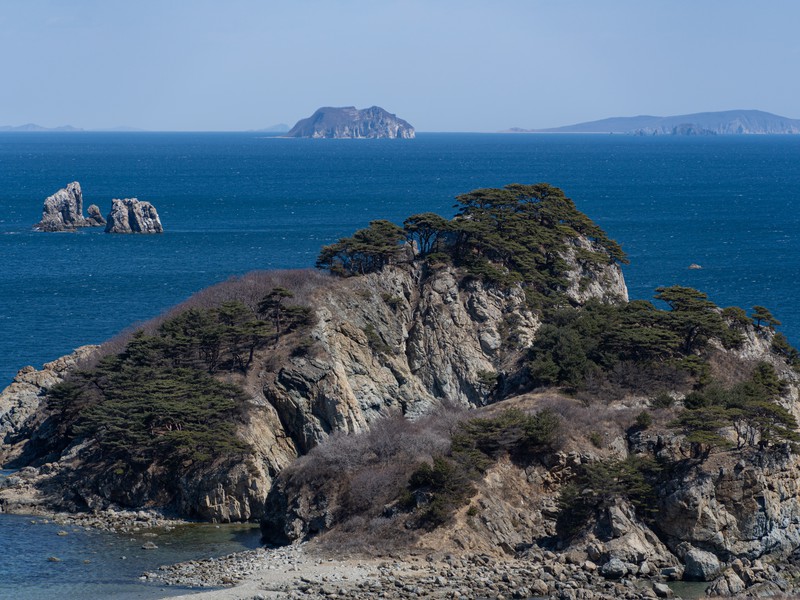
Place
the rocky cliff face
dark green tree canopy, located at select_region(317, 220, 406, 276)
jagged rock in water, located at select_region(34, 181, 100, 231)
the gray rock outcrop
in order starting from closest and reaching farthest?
1. the rocky cliff face
2. the gray rock outcrop
3. dark green tree canopy, located at select_region(317, 220, 406, 276)
4. jagged rock in water, located at select_region(34, 181, 100, 231)

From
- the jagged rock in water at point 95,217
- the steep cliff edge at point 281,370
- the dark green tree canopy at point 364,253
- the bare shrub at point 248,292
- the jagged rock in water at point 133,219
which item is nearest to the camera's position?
the steep cliff edge at point 281,370

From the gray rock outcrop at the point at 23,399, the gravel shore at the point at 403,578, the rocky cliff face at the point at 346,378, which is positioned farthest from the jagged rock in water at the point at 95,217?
the gravel shore at the point at 403,578

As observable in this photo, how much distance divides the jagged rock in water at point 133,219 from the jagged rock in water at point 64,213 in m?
7.67

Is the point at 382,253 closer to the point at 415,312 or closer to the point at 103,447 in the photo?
the point at 415,312

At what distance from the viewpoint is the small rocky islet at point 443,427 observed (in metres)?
56.8

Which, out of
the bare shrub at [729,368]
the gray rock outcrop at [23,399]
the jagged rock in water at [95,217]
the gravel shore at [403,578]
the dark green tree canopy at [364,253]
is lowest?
the gravel shore at [403,578]

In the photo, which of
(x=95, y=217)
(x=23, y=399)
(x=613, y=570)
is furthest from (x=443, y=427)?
Result: (x=95, y=217)

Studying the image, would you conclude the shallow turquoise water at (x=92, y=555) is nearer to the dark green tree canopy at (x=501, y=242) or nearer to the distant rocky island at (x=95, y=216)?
the dark green tree canopy at (x=501, y=242)

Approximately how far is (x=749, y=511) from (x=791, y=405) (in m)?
12.2

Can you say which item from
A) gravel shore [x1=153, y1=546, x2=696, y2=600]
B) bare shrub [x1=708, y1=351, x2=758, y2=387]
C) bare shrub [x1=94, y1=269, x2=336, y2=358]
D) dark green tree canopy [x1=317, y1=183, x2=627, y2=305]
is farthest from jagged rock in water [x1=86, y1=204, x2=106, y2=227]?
gravel shore [x1=153, y1=546, x2=696, y2=600]

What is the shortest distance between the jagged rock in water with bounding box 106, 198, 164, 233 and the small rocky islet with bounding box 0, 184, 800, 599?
85472 millimetres

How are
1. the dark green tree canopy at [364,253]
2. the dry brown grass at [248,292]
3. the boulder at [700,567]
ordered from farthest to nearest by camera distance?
the dark green tree canopy at [364,253], the dry brown grass at [248,292], the boulder at [700,567]

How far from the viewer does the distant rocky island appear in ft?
552

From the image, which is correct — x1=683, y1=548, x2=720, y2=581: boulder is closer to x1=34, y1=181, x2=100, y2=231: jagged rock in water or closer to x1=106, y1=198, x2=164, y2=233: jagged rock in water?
x1=106, y1=198, x2=164, y2=233: jagged rock in water
